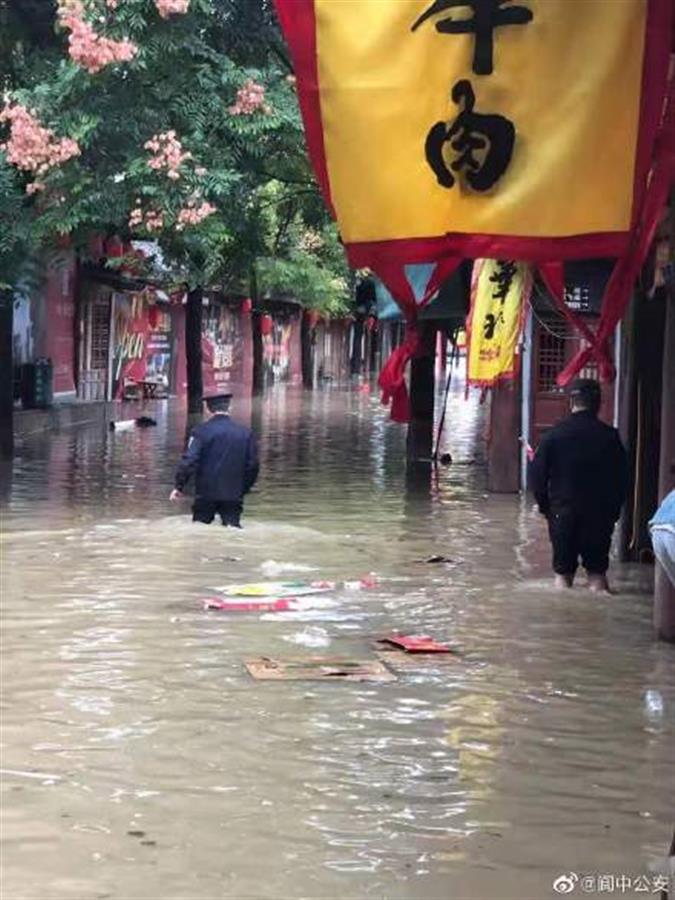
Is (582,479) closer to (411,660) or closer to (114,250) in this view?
(411,660)

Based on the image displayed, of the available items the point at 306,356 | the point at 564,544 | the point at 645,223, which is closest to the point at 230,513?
the point at 564,544

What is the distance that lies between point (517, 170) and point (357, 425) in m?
30.0

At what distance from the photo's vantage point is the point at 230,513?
553 inches

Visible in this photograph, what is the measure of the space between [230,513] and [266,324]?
39.8 m

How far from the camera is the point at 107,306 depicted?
3775 centimetres

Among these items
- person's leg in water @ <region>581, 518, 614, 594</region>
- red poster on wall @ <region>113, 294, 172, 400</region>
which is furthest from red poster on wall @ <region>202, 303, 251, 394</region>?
person's leg in water @ <region>581, 518, 614, 594</region>

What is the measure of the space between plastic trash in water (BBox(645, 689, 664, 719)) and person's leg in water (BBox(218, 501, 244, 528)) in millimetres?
6122

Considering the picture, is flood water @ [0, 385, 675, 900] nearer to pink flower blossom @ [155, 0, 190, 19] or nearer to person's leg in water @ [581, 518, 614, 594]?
person's leg in water @ [581, 518, 614, 594]

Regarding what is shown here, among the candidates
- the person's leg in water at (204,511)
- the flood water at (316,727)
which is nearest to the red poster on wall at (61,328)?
the flood water at (316,727)

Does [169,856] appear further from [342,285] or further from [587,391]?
[342,285]

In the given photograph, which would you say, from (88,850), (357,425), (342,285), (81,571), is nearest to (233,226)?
(81,571)

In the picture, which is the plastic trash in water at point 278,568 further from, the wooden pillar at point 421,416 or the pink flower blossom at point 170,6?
the wooden pillar at point 421,416

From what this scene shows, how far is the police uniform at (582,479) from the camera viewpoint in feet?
36.9

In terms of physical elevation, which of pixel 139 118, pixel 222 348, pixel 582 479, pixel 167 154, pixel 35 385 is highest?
pixel 139 118
